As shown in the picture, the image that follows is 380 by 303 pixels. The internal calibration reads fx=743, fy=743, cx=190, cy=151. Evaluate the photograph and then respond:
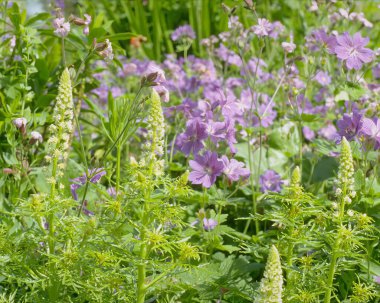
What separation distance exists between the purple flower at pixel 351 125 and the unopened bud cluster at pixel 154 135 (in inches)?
33.6

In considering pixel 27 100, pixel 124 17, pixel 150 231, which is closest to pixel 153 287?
pixel 150 231

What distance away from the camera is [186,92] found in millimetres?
4109

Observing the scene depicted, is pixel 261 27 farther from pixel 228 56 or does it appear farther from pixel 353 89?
pixel 228 56

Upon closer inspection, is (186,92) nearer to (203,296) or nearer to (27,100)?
(27,100)

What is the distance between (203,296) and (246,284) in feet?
0.45

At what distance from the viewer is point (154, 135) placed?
5.94 ft

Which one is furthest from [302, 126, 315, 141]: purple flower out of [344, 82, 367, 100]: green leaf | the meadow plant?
[344, 82, 367, 100]: green leaf

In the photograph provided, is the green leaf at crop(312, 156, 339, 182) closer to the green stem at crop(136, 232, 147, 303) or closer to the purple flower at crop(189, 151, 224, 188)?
the purple flower at crop(189, 151, 224, 188)

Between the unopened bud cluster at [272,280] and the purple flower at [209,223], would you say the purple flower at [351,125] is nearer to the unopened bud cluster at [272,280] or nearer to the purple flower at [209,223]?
the purple flower at [209,223]

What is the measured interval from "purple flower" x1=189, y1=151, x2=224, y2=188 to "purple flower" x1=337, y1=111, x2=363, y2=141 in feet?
1.52

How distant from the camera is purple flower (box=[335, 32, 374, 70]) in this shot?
2697mm

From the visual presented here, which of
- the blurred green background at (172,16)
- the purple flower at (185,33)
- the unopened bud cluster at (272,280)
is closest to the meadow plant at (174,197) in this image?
the unopened bud cluster at (272,280)

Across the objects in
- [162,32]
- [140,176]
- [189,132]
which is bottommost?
[162,32]

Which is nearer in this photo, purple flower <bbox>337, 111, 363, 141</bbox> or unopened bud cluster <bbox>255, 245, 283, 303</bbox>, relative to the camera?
unopened bud cluster <bbox>255, 245, 283, 303</bbox>
